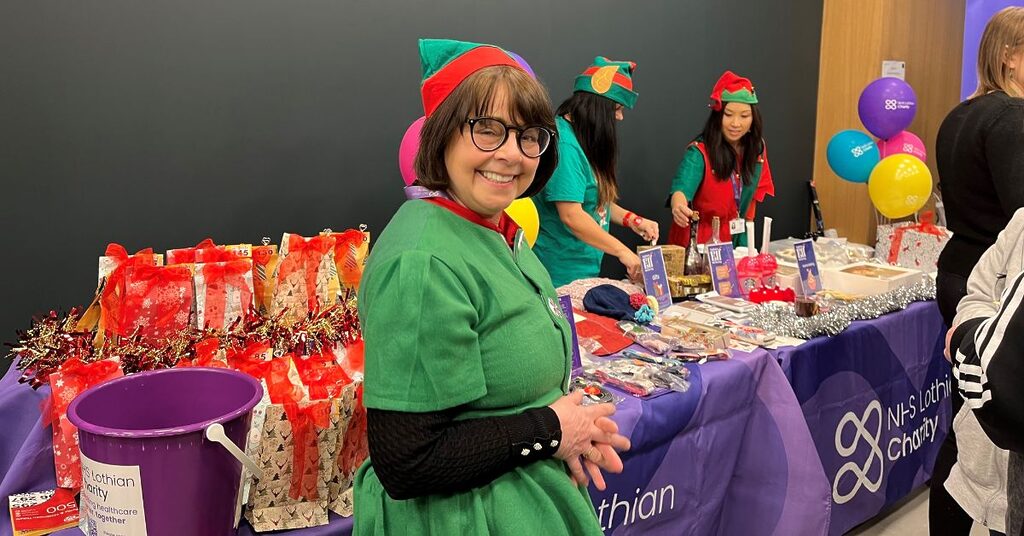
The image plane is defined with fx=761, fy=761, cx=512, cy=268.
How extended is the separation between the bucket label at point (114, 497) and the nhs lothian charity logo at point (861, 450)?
215 centimetres

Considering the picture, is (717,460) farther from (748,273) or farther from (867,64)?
(867,64)

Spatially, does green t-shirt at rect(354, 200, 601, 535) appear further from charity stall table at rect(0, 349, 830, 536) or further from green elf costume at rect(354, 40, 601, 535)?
charity stall table at rect(0, 349, 830, 536)

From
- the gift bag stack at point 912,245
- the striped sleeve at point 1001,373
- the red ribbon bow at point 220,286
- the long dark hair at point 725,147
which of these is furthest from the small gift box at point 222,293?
the gift bag stack at point 912,245

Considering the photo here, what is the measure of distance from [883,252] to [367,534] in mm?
3115

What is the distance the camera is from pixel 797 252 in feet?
9.29

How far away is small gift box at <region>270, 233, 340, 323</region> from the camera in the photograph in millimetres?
1824

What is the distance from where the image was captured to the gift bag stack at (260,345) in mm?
1376

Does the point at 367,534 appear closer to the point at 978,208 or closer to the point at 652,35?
the point at 978,208

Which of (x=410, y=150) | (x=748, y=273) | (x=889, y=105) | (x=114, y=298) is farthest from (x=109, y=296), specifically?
(x=889, y=105)

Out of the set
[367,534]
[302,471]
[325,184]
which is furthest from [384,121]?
[367,534]

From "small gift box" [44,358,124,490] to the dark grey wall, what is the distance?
4.47 feet

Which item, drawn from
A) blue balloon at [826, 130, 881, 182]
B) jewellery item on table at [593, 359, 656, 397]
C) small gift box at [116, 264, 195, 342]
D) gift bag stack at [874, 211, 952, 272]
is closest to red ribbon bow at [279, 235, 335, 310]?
small gift box at [116, 264, 195, 342]

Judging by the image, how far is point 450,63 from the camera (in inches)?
44.3

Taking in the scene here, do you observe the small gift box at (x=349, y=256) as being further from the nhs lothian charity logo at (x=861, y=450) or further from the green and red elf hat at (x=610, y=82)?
the nhs lothian charity logo at (x=861, y=450)
